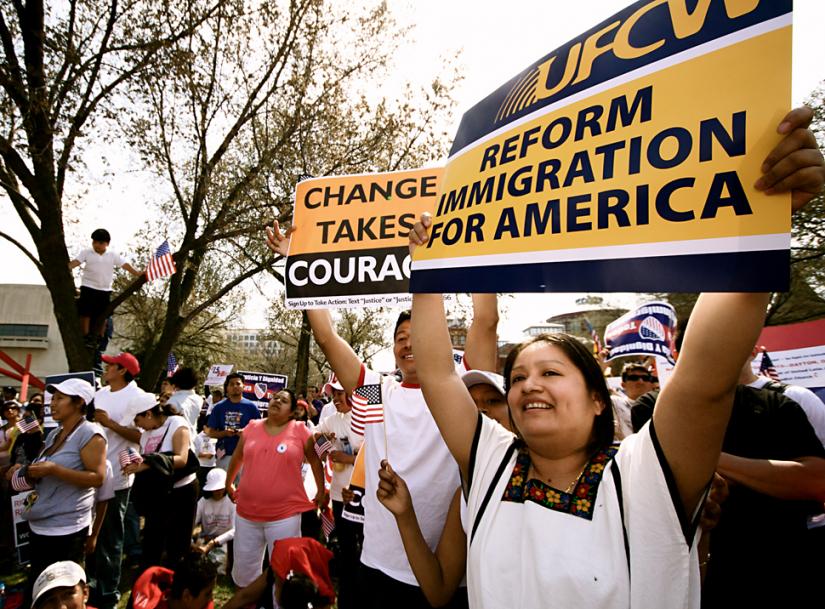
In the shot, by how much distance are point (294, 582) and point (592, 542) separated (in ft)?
8.80

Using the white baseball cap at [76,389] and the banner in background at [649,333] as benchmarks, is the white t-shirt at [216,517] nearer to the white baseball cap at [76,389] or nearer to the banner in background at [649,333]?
the white baseball cap at [76,389]

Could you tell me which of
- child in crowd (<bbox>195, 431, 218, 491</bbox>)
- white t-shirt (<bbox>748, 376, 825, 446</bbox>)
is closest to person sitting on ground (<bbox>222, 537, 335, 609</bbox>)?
white t-shirt (<bbox>748, 376, 825, 446</bbox>)

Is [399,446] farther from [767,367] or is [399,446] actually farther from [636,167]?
[767,367]

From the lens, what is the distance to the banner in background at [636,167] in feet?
3.87

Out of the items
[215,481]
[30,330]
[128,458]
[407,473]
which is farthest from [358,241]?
[30,330]

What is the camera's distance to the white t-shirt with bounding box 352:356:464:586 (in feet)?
7.48

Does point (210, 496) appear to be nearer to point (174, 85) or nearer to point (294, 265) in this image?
point (294, 265)

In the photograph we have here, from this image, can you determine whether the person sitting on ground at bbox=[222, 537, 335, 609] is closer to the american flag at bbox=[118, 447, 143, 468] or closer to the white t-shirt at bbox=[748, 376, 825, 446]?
the american flag at bbox=[118, 447, 143, 468]

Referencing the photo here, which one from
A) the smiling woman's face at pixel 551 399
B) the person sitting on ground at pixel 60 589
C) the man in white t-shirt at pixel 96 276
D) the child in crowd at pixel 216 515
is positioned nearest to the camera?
the smiling woman's face at pixel 551 399

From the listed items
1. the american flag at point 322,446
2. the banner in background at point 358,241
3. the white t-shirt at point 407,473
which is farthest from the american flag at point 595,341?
the white t-shirt at point 407,473

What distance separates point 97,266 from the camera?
8.59m

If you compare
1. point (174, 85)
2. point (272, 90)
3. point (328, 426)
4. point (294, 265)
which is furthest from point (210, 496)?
point (272, 90)

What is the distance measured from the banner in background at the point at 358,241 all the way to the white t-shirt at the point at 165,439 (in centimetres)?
317

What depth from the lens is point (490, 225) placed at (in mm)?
1720
